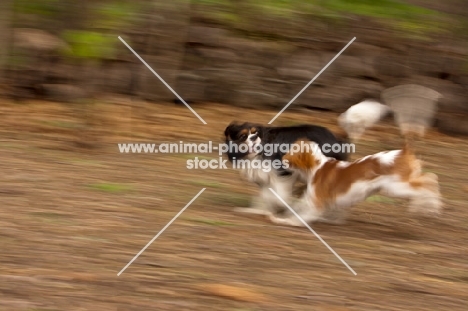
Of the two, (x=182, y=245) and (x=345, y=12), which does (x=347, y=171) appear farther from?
(x=345, y=12)

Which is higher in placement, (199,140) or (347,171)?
(347,171)

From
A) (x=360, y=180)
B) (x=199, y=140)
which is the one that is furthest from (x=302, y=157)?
(x=199, y=140)

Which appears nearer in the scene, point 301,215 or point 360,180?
point 360,180

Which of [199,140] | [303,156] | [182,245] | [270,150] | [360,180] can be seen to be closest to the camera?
[182,245]

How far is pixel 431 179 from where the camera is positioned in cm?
656

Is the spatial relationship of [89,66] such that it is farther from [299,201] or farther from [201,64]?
[299,201]

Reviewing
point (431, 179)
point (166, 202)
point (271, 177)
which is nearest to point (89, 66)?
point (166, 202)

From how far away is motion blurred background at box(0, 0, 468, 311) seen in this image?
17.2 feet

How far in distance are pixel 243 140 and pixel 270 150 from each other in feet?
0.74

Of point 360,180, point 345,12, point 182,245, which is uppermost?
point 345,12

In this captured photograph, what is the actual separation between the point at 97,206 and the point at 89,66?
319 centimetres

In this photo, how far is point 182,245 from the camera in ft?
19.7

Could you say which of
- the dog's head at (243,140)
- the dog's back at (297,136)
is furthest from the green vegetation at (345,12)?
the dog's back at (297,136)

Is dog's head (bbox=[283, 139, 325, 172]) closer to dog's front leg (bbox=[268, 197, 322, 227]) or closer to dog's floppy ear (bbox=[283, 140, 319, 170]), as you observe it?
dog's floppy ear (bbox=[283, 140, 319, 170])
